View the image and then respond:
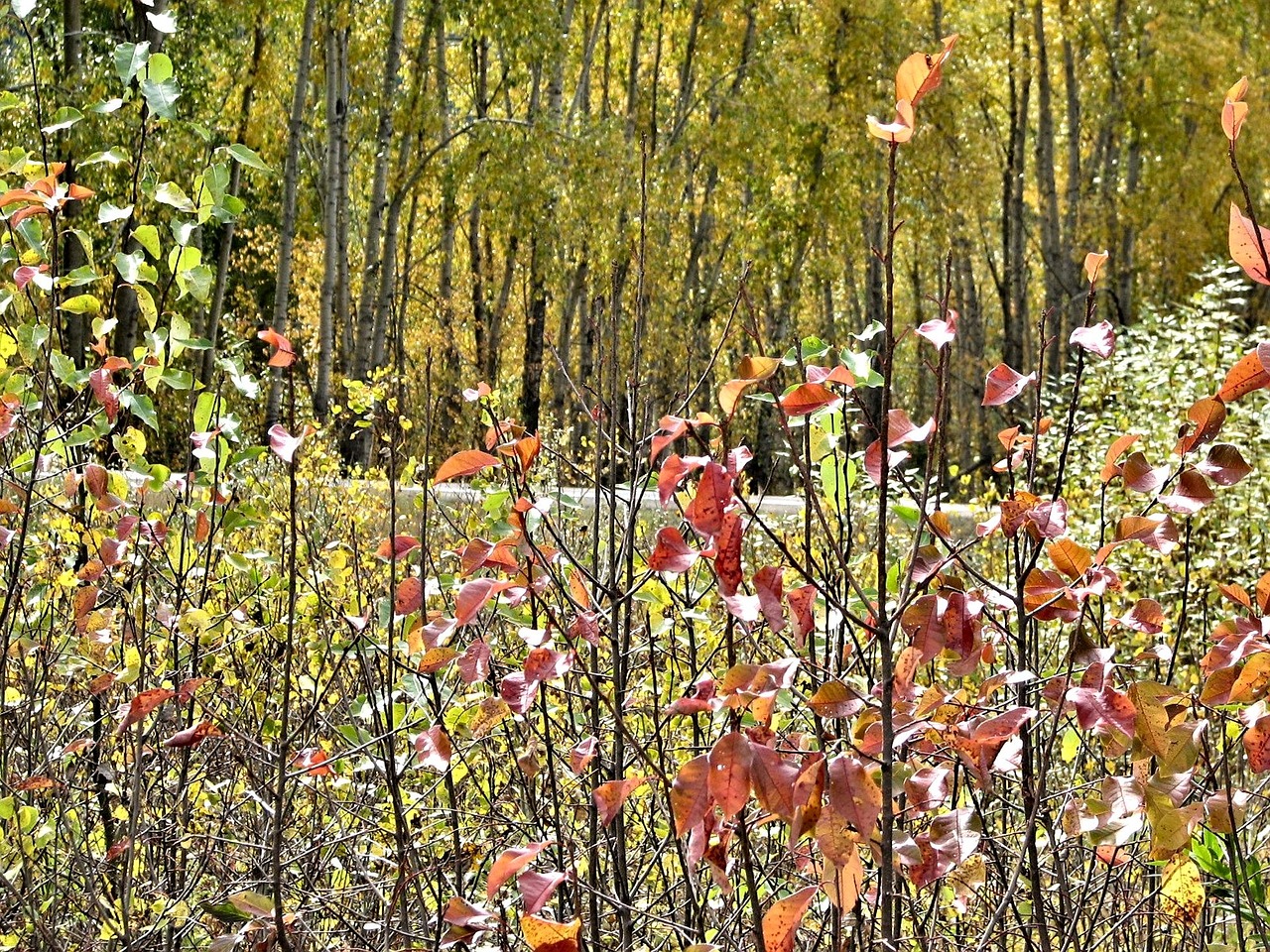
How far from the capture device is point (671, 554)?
1.35m

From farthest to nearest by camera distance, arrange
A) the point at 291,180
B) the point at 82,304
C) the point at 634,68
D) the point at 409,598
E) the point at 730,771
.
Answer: the point at 634,68, the point at 291,180, the point at 82,304, the point at 409,598, the point at 730,771

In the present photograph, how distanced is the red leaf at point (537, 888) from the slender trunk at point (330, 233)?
33.9 feet

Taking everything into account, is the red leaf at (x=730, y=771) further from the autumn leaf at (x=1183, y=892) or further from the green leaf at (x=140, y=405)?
the green leaf at (x=140, y=405)

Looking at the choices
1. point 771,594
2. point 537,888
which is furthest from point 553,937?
point 771,594

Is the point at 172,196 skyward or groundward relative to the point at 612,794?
skyward

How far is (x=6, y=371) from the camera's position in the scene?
2383mm

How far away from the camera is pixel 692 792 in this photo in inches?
47.3

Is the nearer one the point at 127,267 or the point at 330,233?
the point at 127,267

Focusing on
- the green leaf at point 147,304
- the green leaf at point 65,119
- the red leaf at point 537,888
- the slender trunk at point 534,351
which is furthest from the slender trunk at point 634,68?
the red leaf at point 537,888

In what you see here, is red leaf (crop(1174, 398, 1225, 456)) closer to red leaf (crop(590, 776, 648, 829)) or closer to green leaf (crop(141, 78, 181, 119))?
red leaf (crop(590, 776, 648, 829))

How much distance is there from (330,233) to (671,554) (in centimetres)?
1247

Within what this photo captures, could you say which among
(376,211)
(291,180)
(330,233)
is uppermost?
(291,180)

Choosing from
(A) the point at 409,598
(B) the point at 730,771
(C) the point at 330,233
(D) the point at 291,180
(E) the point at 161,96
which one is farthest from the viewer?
(C) the point at 330,233

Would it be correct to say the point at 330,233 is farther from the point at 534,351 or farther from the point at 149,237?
the point at 149,237
